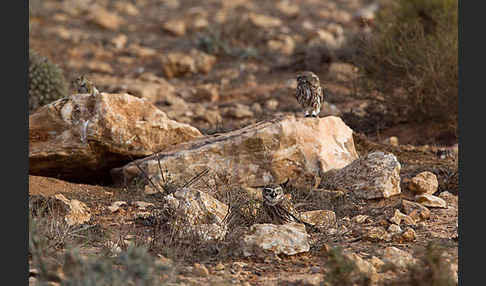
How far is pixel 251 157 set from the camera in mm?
7492

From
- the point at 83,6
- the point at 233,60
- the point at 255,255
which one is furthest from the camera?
the point at 83,6

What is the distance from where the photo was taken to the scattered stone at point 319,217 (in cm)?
641

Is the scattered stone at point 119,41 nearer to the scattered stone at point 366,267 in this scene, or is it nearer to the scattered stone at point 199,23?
the scattered stone at point 199,23

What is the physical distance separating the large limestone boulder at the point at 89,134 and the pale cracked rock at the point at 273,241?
237cm

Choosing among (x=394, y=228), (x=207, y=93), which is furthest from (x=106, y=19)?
(x=394, y=228)

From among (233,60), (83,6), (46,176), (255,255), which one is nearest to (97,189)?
(46,176)

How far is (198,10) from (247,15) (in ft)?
4.46

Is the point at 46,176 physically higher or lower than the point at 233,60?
lower

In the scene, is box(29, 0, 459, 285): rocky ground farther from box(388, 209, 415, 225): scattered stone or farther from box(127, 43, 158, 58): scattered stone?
box(127, 43, 158, 58): scattered stone

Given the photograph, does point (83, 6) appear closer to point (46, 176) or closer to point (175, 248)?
point (46, 176)

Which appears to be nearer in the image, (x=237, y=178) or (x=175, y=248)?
(x=175, y=248)

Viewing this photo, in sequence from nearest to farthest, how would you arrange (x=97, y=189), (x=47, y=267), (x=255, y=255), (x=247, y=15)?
1. (x=47, y=267)
2. (x=255, y=255)
3. (x=97, y=189)
4. (x=247, y=15)

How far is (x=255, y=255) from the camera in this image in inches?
217

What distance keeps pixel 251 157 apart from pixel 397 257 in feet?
7.80
